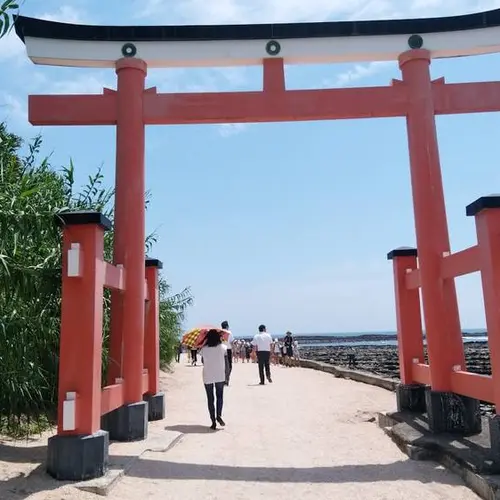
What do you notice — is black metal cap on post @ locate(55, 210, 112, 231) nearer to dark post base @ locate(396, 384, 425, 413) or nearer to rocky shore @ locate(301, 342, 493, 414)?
dark post base @ locate(396, 384, 425, 413)

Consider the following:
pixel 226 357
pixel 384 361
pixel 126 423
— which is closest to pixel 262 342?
pixel 226 357

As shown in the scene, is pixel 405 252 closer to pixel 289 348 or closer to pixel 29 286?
pixel 29 286

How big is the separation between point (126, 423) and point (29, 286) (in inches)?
91.7

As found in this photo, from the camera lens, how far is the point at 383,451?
19.4ft

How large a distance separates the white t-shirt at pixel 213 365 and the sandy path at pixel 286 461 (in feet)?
2.37

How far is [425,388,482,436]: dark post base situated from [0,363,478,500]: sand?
59 cm

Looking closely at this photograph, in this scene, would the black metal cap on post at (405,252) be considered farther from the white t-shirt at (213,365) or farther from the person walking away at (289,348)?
the person walking away at (289,348)

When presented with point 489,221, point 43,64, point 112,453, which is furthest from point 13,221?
point 489,221

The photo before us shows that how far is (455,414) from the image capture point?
19.2 feet

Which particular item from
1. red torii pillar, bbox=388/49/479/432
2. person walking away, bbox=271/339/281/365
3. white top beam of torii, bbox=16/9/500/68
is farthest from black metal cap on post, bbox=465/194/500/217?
person walking away, bbox=271/339/281/365

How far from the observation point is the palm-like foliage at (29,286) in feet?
15.0

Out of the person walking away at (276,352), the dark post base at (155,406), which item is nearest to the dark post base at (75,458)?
the dark post base at (155,406)

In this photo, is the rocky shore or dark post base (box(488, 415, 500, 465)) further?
the rocky shore

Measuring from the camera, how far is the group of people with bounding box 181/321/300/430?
7.05 m
